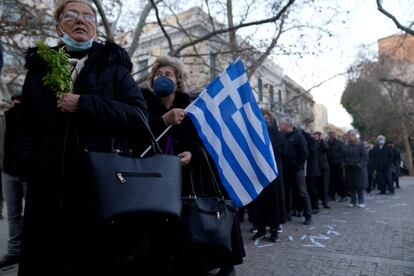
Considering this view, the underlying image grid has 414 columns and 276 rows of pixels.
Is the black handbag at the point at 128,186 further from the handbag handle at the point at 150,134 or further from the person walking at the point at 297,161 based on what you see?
the person walking at the point at 297,161

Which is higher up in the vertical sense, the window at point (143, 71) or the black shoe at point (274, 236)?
the window at point (143, 71)

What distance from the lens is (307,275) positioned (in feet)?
13.1

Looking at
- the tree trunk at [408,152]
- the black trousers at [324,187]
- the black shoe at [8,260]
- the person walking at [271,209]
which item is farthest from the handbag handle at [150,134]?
the tree trunk at [408,152]

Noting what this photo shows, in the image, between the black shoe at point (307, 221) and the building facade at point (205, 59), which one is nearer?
the black shoe at point (307, 221)

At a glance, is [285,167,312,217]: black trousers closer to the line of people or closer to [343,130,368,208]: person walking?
the line of people

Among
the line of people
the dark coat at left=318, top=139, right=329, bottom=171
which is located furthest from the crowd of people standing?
the dark coat at left=318, top=139, right=329, bottom=171

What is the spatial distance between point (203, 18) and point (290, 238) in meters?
11.8

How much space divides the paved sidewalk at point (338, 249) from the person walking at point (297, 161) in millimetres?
424

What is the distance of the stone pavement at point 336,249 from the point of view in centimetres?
418

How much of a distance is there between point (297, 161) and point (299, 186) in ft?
1.64

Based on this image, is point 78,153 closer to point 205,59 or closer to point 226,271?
point 226,271

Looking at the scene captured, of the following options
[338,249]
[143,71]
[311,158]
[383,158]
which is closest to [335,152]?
[311,158]

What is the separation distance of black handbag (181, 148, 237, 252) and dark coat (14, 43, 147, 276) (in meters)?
0.67

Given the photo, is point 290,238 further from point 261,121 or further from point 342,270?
point 261,121
